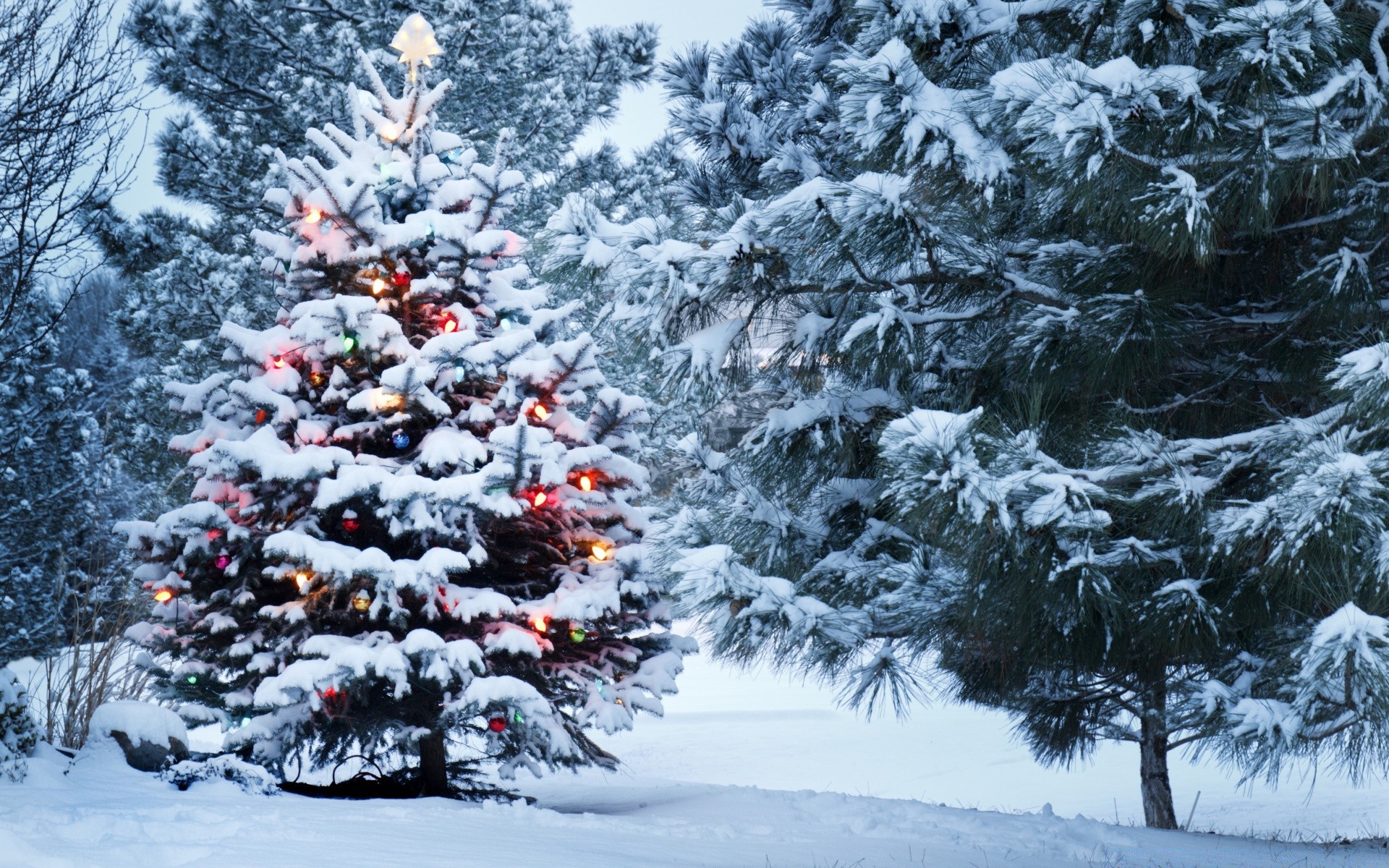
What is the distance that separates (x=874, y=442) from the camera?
4766mm

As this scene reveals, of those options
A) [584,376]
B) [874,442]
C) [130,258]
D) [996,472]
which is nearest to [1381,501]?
[996,472]

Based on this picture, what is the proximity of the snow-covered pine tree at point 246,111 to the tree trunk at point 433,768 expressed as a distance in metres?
8.11

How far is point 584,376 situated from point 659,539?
39.3 inches

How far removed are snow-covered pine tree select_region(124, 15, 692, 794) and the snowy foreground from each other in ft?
1.62

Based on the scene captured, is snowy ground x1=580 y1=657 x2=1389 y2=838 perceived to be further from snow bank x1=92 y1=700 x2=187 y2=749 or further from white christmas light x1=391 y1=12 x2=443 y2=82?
white christmas light x1=391 y1=12 x2=443 y2=82

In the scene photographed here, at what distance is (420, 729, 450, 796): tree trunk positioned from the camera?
17.5ft

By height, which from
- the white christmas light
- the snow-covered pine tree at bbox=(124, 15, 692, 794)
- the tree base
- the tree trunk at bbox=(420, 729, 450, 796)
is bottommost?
the tree base

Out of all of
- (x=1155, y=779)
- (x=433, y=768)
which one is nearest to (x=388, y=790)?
(x=433, y=768)

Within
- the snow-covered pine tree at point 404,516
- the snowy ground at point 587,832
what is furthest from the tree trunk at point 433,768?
the snowy ground at point 587,832

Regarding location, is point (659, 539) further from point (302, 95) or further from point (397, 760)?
point (302, 95)

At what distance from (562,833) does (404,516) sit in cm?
170

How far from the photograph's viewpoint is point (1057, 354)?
4504 mm

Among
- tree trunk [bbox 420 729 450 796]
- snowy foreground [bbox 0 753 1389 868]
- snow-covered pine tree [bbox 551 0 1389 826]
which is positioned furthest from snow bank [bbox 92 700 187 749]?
snow-covered pine tree [bbox 551 0 1389 826]

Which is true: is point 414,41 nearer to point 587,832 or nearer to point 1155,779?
point 587,832
